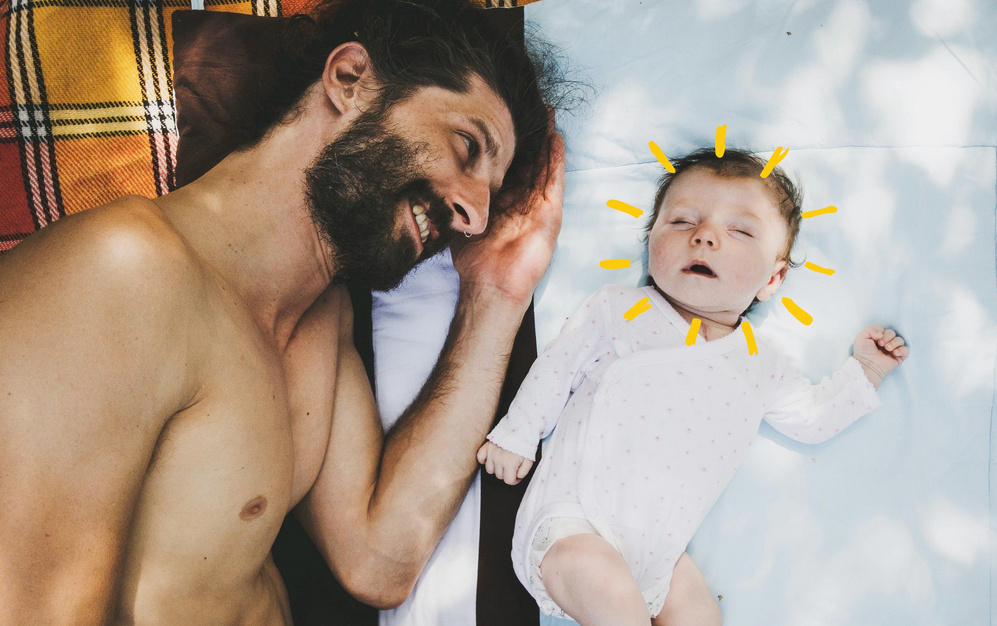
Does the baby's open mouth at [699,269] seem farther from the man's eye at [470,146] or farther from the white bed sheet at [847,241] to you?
the man's eye at [470,146]

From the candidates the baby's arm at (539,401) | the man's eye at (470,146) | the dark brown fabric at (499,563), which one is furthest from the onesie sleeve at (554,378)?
the man's eye at (470,146)

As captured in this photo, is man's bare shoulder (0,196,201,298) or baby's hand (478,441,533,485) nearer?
A: man's bare shoulder (0,196,201,298)

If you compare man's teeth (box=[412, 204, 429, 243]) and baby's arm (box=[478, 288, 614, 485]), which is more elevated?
man's teeth (box=[412, 204, 429, 243])

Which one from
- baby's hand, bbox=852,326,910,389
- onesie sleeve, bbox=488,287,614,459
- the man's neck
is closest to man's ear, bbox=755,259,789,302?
baby's hand, bbox=852,326,910,389

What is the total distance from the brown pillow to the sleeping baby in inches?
40.5

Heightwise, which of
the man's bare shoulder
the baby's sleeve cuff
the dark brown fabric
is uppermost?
the man's bare shoulder

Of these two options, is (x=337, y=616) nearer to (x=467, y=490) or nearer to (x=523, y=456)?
(x=467, y=490)

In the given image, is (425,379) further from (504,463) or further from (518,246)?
(518,246)

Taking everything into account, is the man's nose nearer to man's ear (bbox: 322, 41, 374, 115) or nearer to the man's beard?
the man's beard

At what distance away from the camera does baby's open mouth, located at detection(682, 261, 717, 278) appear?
1.54 m

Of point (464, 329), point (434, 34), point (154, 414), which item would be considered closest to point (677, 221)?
point (464, 329)

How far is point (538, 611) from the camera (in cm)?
162

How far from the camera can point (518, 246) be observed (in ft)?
5.71

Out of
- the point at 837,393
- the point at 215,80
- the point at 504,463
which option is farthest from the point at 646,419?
the point at 215,80
